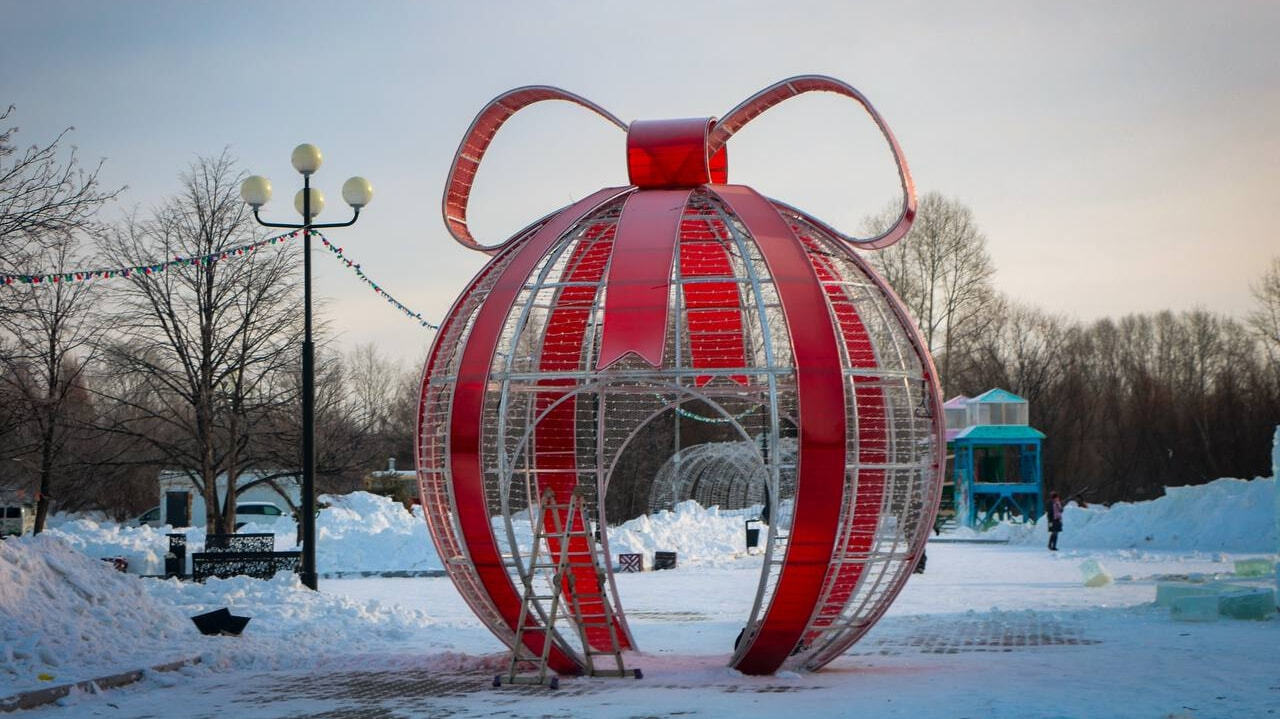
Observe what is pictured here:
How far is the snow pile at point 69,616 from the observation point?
1146 centimetres

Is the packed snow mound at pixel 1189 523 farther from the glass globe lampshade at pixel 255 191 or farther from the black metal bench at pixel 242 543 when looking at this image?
the glass globe lampshade at pixel 255 191

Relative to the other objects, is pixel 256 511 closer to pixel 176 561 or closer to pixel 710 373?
pixel 176 561

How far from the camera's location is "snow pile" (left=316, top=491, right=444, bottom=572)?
27.3 m

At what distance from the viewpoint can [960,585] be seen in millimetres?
22219

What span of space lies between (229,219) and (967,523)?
2727cm

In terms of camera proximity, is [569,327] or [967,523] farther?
[967,523]

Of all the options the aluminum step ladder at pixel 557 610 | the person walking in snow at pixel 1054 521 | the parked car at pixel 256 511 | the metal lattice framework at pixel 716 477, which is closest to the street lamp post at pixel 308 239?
the aluminum step ladder at pixel 557 610

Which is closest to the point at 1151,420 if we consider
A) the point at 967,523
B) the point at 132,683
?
the point at 967,523

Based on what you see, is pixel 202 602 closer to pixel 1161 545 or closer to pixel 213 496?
pixel 213 496

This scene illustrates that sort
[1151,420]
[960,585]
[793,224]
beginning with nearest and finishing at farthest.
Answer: [793,224] → [960,585] → [1151,420]

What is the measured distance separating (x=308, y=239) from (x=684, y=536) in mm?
15122

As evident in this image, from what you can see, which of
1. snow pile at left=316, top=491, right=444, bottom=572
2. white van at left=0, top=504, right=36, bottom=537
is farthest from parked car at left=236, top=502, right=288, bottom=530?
snow pile at left=316, top=491, right=444, bottom=572

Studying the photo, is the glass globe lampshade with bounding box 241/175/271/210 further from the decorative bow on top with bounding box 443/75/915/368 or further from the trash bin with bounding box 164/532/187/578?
the trash bin with bounding box 164/532/187/578

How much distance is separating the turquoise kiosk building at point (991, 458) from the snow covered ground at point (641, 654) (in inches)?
852
